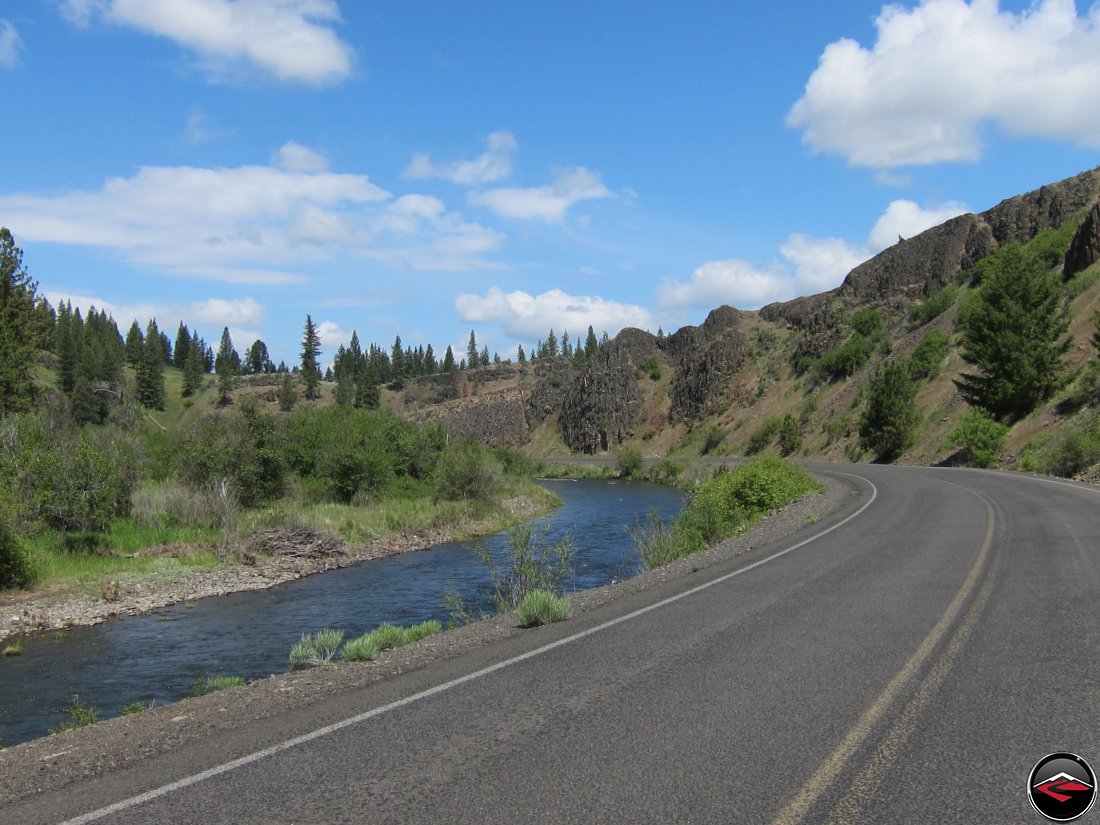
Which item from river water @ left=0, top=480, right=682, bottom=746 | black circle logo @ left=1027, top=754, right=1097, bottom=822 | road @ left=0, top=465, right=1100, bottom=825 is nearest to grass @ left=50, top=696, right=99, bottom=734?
river water @ left=0, top=480, right=682, bottom=746

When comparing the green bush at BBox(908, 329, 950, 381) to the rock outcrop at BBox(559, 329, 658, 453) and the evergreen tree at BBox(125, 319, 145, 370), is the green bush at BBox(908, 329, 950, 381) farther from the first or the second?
the evergreen tree at BBox(125, 319, 145, 370)

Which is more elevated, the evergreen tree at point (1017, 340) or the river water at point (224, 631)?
the evergreen tree at point (1017, 340)

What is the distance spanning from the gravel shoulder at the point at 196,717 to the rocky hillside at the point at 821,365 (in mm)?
36345

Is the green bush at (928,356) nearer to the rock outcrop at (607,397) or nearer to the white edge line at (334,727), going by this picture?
the rock outcrop at (607,397)

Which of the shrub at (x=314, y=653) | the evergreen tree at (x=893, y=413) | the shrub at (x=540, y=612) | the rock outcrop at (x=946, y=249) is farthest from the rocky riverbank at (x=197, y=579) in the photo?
the rock outcrop at (x=946, y=249)

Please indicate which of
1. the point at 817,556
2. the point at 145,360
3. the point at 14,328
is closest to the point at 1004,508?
the point at 817,556

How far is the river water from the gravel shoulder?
4.68 metres

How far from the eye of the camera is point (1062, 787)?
15.6 ft

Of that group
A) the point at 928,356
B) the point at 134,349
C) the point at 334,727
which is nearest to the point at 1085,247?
the point at 928,356

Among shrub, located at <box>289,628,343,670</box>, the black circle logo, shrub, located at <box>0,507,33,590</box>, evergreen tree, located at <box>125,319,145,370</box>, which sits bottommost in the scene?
shrub, located at <box>0,507,33,590</box>

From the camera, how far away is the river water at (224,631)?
13.4 metres

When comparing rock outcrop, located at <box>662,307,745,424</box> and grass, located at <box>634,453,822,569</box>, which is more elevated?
rock outcrop, located at <box>662,307,745,424</box>

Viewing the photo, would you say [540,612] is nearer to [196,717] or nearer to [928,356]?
[196,717]

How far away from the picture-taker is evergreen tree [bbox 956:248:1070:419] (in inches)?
1736
